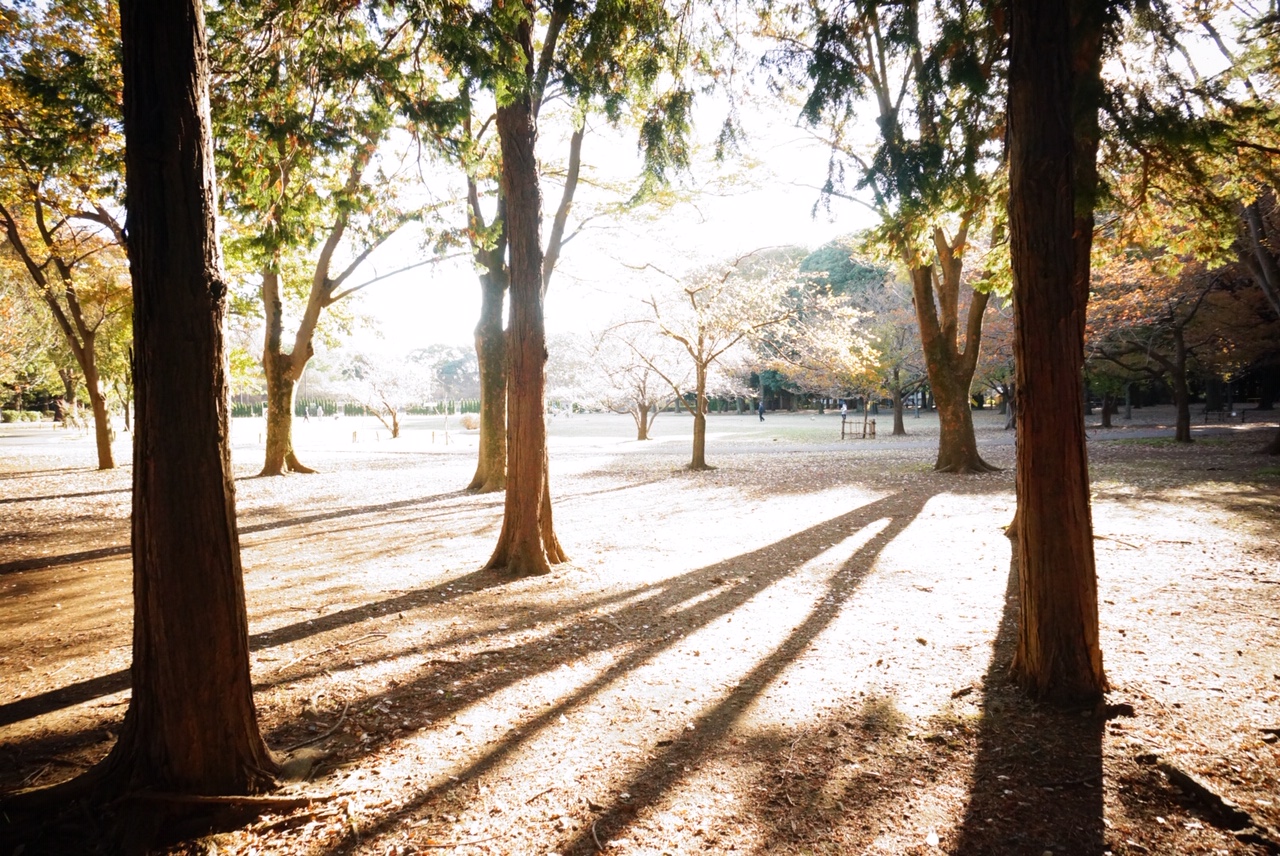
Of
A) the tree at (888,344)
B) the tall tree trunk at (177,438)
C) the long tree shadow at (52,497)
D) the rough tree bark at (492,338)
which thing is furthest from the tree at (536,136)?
the tree at (888,344)

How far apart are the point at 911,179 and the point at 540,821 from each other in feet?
18.5

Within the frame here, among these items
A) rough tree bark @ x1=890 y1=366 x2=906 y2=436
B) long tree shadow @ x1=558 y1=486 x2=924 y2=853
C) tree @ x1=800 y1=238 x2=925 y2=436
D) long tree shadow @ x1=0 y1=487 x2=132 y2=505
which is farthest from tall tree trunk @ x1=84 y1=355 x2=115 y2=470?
rough tree bark @ x1=890 y1=366 x2=906 y2=436

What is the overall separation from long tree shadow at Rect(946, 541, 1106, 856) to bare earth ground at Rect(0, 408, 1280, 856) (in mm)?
16

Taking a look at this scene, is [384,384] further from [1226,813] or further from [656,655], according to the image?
[1226,813]

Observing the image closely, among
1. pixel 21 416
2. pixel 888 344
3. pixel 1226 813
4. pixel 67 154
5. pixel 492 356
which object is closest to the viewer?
pixel 1226 813

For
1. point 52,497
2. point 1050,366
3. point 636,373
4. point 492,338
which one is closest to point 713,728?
point 1050,366

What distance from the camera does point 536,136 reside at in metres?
7.04

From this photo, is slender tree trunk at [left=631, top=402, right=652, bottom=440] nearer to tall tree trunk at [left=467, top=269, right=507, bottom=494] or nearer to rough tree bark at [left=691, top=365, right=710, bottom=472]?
rough tree bark at [left=691, top=365, right=710, bottom=472]

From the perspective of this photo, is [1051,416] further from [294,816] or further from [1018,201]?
[294,816]

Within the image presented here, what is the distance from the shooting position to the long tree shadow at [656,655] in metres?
3.25

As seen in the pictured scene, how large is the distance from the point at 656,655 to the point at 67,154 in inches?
448

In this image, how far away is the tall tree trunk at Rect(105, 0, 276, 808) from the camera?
2.79 m

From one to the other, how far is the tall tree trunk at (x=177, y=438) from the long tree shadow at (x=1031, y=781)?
3.46m

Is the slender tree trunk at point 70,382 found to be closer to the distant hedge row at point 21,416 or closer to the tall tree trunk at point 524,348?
the distant hedge row at point 21,416
